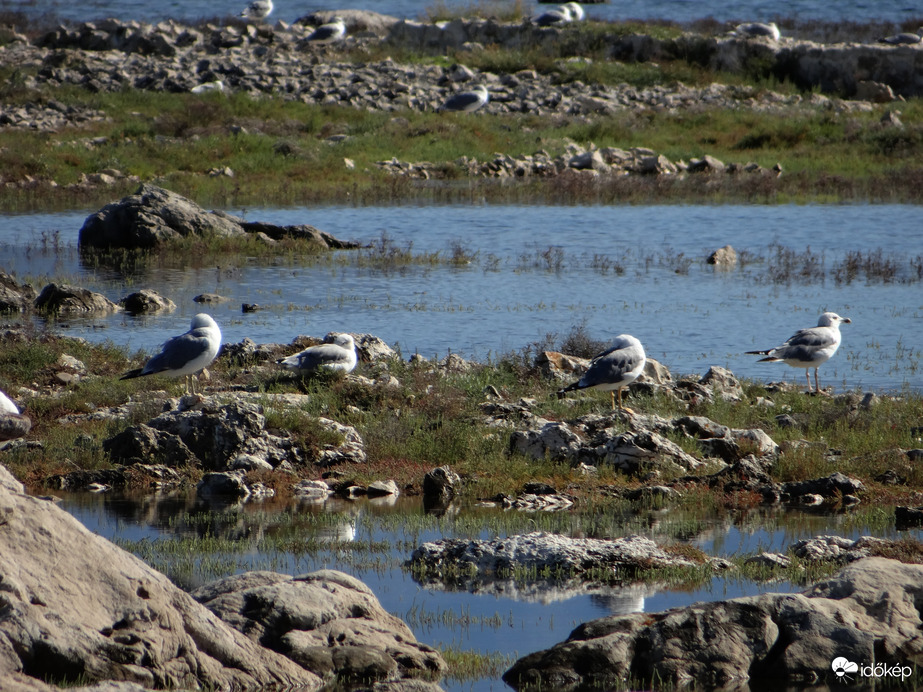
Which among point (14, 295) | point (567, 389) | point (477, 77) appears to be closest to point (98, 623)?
point (567, 389)

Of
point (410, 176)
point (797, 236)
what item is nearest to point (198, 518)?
point (797, 236)

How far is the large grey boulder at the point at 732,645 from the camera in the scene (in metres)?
6.07

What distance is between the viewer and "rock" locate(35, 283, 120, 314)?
19.4 m

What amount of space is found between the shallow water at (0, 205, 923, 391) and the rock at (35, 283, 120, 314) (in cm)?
66

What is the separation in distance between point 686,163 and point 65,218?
18.0 meters

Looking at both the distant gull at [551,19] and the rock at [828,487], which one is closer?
the rock at [828,487]

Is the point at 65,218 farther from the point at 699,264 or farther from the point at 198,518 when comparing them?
the point at 198,518

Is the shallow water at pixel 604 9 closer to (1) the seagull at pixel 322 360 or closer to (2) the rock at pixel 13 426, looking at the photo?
(1) the seagull at pixel 322 360

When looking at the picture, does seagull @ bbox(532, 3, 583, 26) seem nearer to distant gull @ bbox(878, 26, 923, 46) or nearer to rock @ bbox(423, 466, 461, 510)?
distant gull @ bbox(878, 26, 923, 46)

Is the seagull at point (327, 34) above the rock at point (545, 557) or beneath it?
above

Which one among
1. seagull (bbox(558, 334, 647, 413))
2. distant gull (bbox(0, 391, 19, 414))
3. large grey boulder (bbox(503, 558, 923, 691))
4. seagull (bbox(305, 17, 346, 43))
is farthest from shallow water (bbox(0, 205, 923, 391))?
seagull (bbox(305, 17, 346, 43))

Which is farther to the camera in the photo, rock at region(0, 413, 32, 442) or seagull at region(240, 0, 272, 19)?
seagull at region(240, 0, 272, 19)

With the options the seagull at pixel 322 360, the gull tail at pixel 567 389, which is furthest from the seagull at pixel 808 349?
the seagull at pixel 322 360

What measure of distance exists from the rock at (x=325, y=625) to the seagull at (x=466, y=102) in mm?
36424
